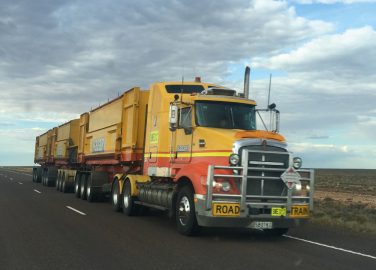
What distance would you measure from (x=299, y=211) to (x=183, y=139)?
129 inches

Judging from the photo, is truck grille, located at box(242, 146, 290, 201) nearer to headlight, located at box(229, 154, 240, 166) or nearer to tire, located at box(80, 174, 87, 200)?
headlight, located at box(229, 154, 240, 166)

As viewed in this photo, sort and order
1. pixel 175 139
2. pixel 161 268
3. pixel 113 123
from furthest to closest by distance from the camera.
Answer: pixel 113 123 < pixel 175 139 < pixel 161 268

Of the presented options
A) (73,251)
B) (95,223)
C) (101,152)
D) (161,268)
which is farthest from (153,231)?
(101,152)

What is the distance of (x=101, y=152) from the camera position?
1916 centimetres

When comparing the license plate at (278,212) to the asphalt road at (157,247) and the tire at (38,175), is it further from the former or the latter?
the tire at (38,175)

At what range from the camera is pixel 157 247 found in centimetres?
903

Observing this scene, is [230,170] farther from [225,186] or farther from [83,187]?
[83,187]

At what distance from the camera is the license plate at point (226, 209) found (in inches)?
382

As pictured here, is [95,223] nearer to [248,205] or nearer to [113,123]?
[248,205]

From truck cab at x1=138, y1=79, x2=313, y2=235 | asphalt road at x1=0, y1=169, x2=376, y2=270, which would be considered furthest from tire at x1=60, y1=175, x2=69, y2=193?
truck cab at x1=138, y1=79, x2=313, y2=235

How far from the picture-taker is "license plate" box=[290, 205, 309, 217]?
10.4 m

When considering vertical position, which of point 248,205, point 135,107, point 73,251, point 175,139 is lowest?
point 73,251

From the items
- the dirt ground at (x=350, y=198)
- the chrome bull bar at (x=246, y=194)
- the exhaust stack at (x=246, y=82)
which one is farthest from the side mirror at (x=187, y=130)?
the dirt ground at (x=350, y=198)

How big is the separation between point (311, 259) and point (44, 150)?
33645mm
